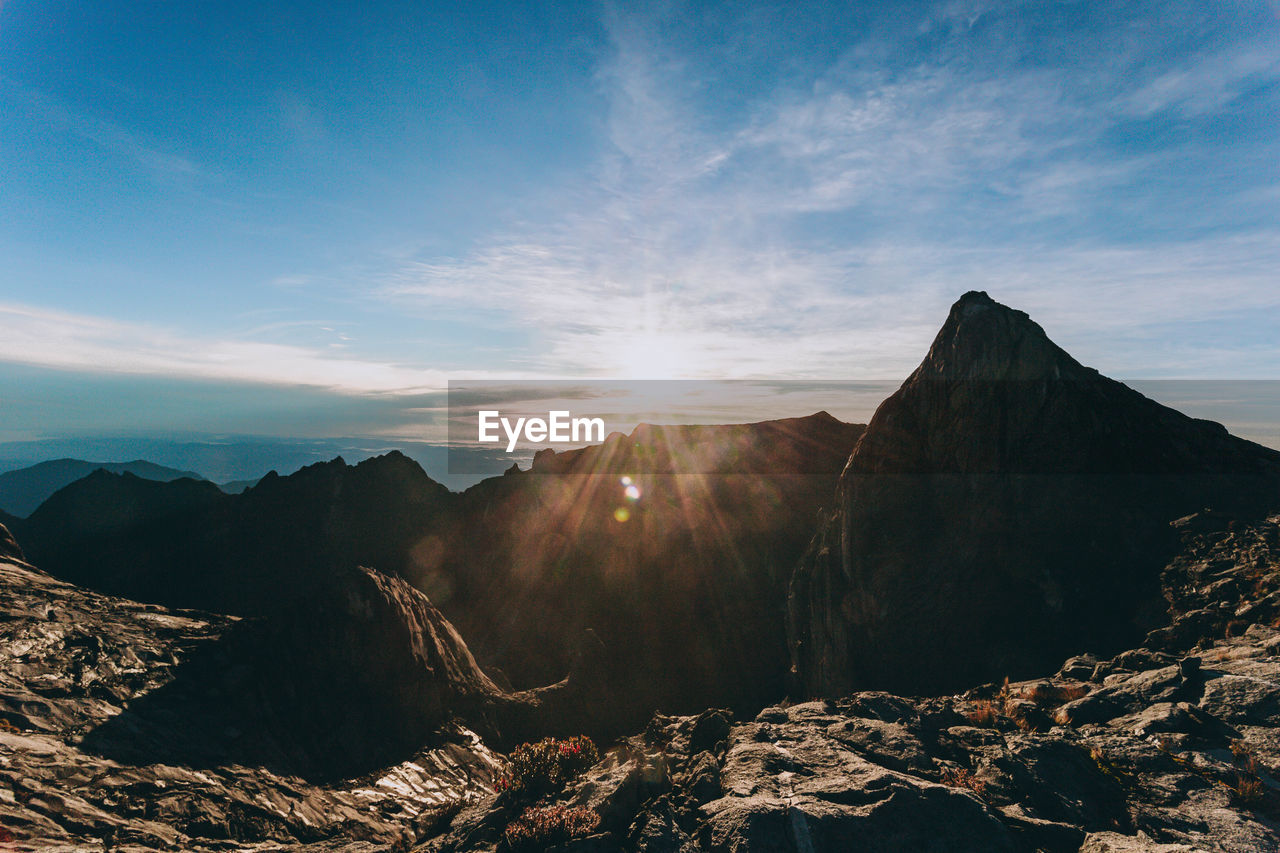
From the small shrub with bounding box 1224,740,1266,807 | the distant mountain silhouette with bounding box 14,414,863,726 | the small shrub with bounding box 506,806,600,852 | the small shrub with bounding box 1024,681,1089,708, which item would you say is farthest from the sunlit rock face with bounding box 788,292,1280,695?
the distant mountain silhouette with bounding box 14,414,863,726

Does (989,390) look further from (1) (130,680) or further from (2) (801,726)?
(1) (130,680)

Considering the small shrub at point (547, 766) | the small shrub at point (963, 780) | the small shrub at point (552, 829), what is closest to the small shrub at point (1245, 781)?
the small shrub at point (963, 780)

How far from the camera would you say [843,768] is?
1151 centimetres

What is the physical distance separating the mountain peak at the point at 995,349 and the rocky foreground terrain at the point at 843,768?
9543 millimetres

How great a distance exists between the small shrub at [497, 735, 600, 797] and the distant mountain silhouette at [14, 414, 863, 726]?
41.9 metres

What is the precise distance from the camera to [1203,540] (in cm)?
2244

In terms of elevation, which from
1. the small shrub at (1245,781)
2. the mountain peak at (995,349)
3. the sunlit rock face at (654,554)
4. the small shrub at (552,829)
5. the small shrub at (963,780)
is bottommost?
the sunlit rock face at (654,554)

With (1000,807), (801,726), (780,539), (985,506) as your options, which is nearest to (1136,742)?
(1000,807)

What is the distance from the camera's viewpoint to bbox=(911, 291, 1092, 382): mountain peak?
29953 millimetres

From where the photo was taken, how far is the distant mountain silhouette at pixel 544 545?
6525 cm

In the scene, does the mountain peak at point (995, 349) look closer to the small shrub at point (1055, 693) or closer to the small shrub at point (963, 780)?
the small shrub at point (1055, 693)

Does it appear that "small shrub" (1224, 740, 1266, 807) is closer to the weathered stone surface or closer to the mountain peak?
the weathered stone surface

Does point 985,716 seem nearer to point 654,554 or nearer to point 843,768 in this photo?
point 843,768

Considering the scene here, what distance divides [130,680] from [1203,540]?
42084 millimetres
